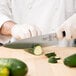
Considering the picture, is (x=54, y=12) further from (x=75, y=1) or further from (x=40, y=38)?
(x=40, y=38)

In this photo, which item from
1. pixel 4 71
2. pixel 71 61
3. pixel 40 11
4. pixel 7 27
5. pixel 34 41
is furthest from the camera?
pixel 40 11

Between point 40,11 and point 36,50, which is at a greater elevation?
point 40,11

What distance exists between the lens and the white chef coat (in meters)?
1.64

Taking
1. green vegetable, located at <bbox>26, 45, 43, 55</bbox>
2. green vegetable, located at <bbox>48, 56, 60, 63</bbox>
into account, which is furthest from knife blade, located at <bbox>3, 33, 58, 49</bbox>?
green vegetable, located at <bbox>48, 56, 60, 63</bbox>

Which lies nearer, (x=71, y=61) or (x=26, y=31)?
(x=71, y=61)

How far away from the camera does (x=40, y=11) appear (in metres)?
1.69

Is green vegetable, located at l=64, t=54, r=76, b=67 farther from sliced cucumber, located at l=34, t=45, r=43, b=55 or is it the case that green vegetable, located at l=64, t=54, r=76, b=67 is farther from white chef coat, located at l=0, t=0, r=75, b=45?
white chef coat, located at l=0, t=0, r=75, b=45

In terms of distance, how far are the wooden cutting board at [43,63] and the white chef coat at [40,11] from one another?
0.83ft

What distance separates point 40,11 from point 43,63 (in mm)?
559

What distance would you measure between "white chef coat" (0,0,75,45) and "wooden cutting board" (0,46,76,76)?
0.83 feet

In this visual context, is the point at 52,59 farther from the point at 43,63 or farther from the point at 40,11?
the point at 40,11

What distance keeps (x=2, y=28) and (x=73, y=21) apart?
404 mm

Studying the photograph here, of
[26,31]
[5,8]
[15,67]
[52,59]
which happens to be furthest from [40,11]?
[15,67]

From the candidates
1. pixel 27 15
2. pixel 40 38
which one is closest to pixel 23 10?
pixel 27 15
